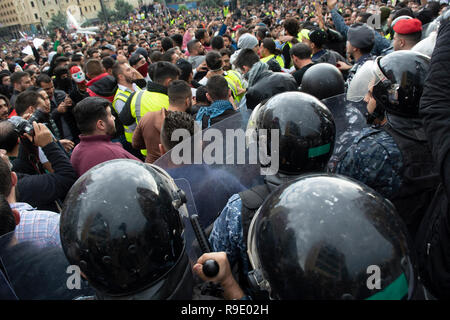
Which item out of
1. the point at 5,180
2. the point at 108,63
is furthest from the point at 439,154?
the point at 108,63

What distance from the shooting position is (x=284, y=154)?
5.43 ft

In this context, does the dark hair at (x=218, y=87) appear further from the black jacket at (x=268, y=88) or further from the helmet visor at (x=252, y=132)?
the helmet visor at (x=252, y=132)

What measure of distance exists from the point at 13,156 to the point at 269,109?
271 centimetres

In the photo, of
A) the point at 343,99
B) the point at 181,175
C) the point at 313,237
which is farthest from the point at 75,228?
the point at 343,99

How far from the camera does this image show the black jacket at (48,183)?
97.5 inches

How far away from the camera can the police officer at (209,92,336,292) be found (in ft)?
5.03

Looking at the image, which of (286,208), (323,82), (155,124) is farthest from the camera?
(155,124)

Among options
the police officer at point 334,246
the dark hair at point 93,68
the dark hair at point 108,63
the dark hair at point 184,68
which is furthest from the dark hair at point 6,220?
the dark hair at point 108,63

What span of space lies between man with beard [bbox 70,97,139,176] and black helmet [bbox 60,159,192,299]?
157 centimetres

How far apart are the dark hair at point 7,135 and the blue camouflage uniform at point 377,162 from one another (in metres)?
3.02

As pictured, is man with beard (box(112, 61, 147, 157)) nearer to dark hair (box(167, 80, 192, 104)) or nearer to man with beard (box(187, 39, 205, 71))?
dark hair (box(167, 80, 192, 104))

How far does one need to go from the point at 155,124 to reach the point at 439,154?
2.59m

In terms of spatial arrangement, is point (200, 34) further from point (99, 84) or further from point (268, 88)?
point (268, 88)
